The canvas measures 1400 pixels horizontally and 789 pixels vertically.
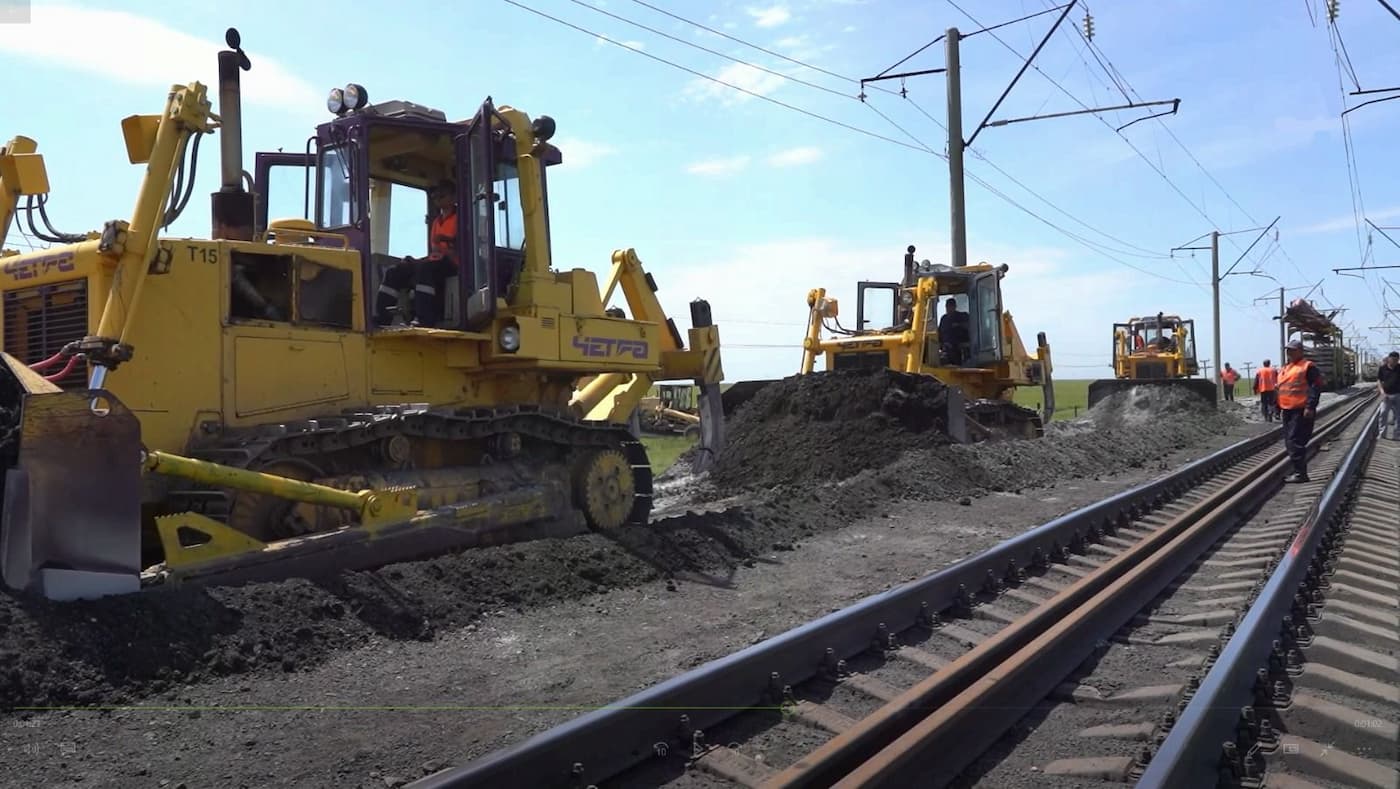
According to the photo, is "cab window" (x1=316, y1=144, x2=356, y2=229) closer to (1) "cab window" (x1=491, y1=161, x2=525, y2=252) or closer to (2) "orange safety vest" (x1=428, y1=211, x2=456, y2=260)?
(2) "orange safety vest" (x1=428, y1=211, x2=456, y2=260)

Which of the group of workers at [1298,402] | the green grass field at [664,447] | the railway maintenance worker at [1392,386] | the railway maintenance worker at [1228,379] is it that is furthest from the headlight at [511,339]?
the railway maintenance worker at [1228,379]

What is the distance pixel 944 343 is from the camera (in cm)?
1794

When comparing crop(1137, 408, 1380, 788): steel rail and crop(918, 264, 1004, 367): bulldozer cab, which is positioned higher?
crop(918, 264, 1004, 367): bulldozer cab

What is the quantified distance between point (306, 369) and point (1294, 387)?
11047 mm

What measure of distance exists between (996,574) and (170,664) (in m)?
4.72

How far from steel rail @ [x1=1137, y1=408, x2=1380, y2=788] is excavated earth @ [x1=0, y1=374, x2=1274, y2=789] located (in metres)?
2.21

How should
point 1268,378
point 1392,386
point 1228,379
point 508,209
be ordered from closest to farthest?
point 508,209, point 1392,386, point 1268,378, point 1228,379

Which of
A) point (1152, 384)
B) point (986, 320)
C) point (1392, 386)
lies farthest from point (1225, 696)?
point (1152, 384)

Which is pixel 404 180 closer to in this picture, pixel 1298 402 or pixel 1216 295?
pixel 1298 402

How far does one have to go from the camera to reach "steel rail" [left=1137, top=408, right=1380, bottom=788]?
3.44 metres

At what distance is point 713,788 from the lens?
3.67 meters

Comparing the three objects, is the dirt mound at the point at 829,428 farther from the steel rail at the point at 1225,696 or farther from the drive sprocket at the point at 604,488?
the steel rail at the point at 1225,696

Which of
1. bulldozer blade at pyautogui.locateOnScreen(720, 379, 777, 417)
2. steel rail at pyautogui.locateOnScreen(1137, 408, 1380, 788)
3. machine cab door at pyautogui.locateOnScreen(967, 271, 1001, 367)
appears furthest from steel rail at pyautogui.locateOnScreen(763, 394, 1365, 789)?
machine cab door at pyautogui.locateOnScreen(967, 271, 1001, 367)

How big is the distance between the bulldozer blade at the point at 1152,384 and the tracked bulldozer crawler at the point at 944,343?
31.0 ft
